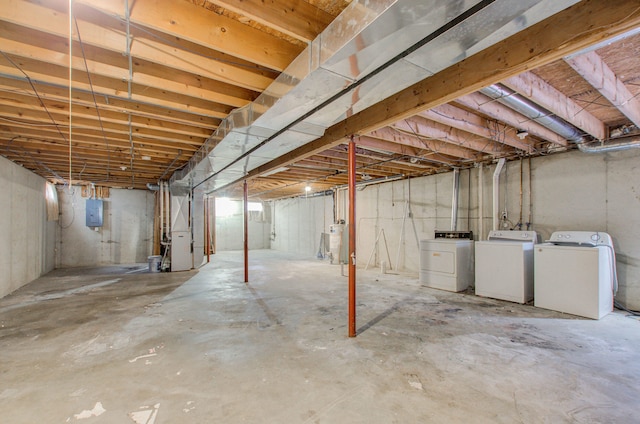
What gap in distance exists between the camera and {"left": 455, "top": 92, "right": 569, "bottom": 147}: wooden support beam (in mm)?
2654

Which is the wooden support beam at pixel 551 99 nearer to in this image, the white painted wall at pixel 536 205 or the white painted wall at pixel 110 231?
the white painted wall at pixel 536 205

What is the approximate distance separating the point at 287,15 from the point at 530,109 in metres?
2.60

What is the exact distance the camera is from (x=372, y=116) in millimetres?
2727

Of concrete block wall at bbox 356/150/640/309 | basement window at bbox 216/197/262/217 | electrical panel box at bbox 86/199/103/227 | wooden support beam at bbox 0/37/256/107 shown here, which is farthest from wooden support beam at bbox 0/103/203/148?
basement window at bbox 216/197/262/217

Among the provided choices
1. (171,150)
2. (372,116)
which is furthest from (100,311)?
(372,116)

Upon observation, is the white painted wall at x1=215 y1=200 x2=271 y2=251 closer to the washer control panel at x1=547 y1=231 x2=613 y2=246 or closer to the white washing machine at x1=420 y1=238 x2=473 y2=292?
the white washing machine at x1=420 y1=238 x2=473 y2=292

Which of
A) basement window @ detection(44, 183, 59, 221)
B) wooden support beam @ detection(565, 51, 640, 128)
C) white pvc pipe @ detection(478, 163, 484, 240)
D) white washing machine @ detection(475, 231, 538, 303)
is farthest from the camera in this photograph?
basement window @ detection(44, 183, 59, 221)

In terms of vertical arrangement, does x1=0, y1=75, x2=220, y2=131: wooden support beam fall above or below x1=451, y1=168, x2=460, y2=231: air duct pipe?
above

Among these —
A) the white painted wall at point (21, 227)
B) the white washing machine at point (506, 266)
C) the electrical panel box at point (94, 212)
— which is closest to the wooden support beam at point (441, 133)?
the white washing machine at point (506, 266)

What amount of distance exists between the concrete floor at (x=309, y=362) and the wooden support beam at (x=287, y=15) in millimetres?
2354

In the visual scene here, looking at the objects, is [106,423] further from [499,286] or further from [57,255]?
[57,255]

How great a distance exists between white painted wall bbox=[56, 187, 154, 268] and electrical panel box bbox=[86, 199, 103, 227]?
28 centimetres

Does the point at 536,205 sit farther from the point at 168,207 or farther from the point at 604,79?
the point at 168,207

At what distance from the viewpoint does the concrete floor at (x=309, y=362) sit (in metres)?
1.75
